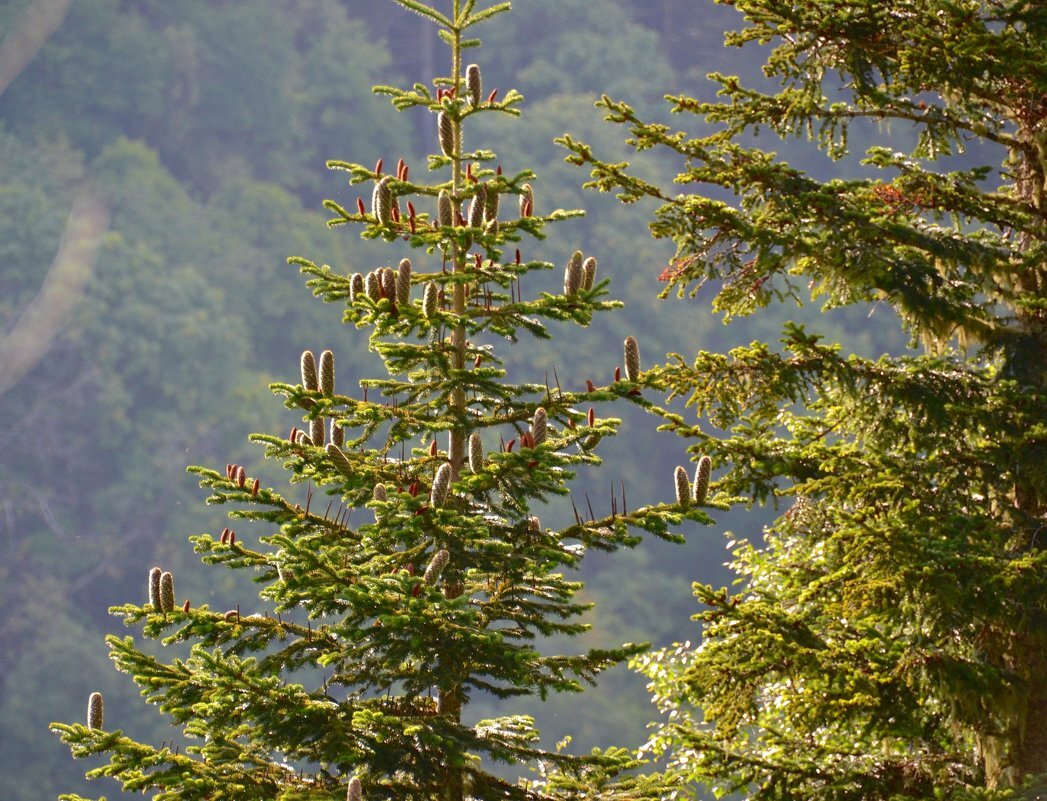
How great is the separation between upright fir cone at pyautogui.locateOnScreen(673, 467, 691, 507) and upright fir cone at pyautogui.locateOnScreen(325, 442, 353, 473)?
1.10 meters

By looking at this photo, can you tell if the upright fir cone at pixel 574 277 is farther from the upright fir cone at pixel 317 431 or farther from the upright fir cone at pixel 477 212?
the upright fir cone at pixel 317 431

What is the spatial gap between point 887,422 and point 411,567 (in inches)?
77.6

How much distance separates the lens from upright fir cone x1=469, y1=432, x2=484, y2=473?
4.30 m

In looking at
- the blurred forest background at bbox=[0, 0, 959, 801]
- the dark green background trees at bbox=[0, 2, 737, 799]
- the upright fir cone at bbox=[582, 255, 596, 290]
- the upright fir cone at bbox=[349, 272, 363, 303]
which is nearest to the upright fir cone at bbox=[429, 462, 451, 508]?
the upright fir cone at bbox=[349, 272, 363, 303]

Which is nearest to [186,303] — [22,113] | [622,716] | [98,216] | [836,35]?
[98,216]

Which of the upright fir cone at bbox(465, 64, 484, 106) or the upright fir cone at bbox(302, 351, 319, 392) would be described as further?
the upright fir cone at bbox(465, 64, 484, 106)

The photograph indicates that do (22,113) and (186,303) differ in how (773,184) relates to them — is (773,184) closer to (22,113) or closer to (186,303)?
(186,303)

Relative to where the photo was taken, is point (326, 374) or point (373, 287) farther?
point (373, 287)

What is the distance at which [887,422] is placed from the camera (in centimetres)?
517

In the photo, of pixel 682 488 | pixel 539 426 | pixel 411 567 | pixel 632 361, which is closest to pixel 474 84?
pixel 632 361

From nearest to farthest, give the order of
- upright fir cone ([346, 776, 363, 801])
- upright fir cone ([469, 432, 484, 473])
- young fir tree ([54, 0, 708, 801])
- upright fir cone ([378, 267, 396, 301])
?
upright fir cone ([346, 776, 363, 801]) < young fir tree ([54, 0, 708, 801]) < upright fir cone ([469, 432, 484, 473]) < upright fir cone ([378, 267, 396, 301])

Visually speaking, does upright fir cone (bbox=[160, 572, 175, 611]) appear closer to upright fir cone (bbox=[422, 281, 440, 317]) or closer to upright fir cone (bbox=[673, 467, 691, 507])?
upright fir cone (bbox=[422, 281, 440, 317])

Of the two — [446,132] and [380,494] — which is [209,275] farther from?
[380,494]

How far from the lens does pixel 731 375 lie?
203 inches
